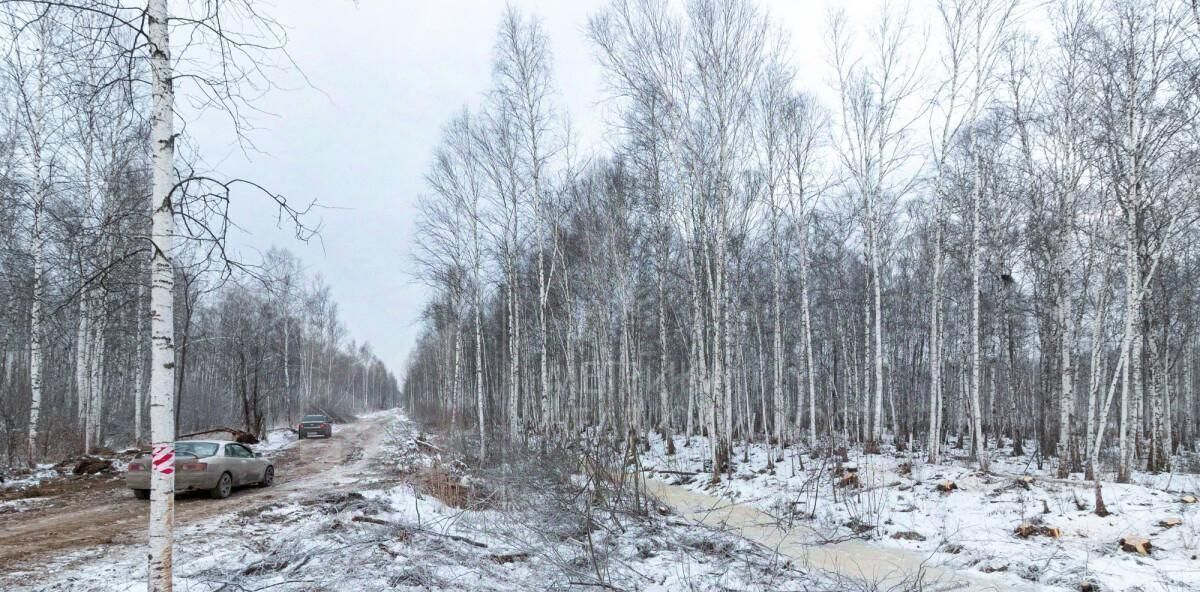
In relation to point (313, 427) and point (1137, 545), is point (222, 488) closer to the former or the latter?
point (1137, 545)

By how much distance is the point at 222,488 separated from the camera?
13.3m

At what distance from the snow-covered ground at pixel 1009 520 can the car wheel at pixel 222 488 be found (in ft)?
36.4

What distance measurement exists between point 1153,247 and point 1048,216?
4161 mm

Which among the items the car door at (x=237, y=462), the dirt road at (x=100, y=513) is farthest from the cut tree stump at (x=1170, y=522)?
the car door at (x=237, y=462)

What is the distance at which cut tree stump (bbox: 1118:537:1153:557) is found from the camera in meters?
7.89

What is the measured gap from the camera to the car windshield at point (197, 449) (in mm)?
13047

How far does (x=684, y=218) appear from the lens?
16656 millimetres

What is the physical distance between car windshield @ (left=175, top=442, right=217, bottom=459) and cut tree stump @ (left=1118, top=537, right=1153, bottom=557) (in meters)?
16.3

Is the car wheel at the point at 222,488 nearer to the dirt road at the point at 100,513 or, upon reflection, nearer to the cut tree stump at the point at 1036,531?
the dirt road at the point at 100,513

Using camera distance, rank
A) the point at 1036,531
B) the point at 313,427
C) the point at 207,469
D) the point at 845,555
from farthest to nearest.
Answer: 1. the point at 313,427
2. the point at 207,469
3. the point at 845,555
4. the point at 1036,531

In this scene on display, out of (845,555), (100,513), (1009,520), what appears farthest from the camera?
(100,513)

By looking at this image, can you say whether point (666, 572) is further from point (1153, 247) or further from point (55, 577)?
point (1153, 247)

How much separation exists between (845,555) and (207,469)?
12598mm

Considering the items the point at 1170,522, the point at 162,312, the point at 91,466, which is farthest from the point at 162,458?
the point at 91,466
